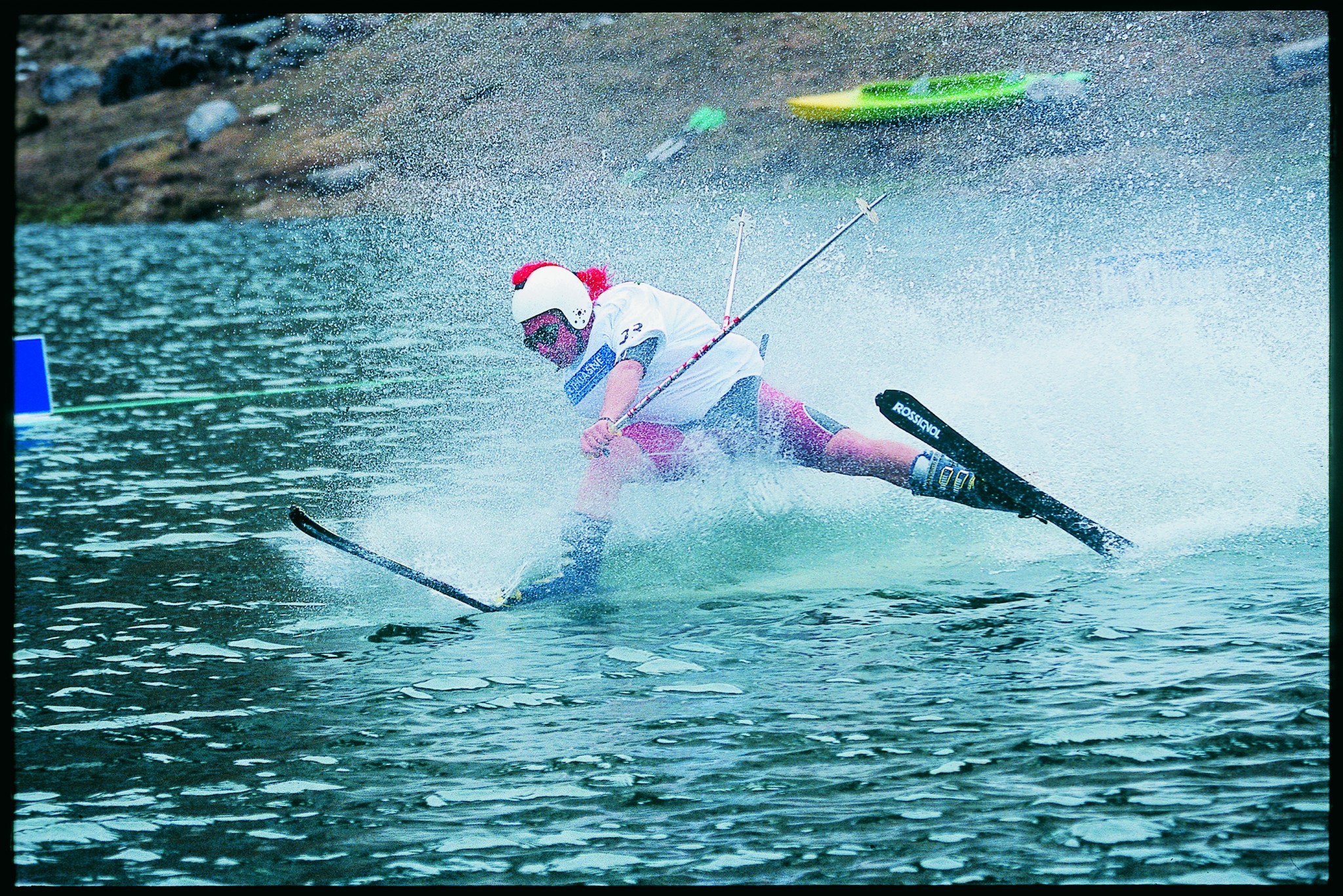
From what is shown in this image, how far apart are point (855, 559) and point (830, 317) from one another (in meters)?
3.76

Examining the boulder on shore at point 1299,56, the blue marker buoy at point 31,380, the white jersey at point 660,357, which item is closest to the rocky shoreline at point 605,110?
the boulder on shore at point 1299,56

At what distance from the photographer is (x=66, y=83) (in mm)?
55562

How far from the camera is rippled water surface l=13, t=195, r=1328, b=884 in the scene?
5195 mm

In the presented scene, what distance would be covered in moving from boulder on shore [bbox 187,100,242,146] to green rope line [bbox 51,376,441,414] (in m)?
33.8

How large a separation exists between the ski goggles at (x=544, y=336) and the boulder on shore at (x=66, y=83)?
52.4 m

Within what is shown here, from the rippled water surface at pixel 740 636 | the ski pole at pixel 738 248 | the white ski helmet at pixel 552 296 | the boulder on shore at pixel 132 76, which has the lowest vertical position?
the rippled water surface at pixel 740 636

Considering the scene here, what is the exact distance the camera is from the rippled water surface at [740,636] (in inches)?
205

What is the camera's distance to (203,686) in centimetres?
721

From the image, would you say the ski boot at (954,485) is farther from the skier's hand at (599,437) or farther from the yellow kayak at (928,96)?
the yellow kayak at (928,96)

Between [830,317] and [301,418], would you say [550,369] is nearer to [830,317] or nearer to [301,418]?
[301,418]

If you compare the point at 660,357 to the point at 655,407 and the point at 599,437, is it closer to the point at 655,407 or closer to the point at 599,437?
the point at 655,407

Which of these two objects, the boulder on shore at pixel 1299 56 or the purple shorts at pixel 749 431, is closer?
the purple shorts at pixel 749 431

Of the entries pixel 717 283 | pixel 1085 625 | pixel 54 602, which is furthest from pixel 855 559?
pixel 717 283

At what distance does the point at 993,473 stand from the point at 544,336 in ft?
7.83
